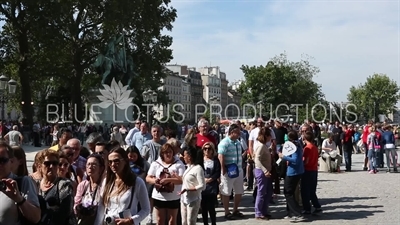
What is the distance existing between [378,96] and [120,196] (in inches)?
4148

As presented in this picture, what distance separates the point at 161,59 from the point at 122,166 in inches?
1492

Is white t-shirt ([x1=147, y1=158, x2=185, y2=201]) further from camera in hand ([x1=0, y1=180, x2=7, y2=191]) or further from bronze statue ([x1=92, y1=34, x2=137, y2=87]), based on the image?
bronze statue ([x1=92, y1=34, x2=137, y2=87])

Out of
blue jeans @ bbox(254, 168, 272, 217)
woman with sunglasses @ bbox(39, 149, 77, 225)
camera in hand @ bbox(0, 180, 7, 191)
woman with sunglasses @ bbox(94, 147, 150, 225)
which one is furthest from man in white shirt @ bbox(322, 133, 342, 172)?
camera in hand @ bbox(0, 180, 7, 191)

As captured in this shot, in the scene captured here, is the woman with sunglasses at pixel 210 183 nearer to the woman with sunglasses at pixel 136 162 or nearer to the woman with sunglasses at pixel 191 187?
the woman with sunglasses at pixel 191 187

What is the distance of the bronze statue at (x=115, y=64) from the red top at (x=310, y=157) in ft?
87.7

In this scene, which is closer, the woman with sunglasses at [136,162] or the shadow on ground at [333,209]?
the woman with sunglasses at [136,162]

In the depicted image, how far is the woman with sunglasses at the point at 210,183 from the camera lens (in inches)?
327

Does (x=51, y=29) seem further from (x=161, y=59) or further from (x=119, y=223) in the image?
(x=119, y=223)

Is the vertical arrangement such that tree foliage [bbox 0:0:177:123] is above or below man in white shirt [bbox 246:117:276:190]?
above

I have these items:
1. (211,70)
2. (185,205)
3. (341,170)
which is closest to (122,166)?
(185,205)

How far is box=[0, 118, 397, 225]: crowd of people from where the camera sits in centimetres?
407

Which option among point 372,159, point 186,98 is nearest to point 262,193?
point 372,159

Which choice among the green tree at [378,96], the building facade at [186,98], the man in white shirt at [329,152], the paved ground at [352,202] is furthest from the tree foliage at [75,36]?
the building facade at [186,98]

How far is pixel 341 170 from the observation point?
1945cm
